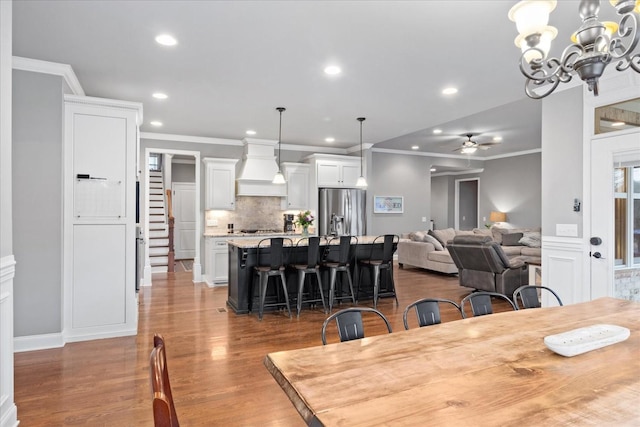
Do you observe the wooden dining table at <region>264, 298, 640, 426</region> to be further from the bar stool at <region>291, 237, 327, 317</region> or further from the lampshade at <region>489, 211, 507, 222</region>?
the lampshade at <region>489, 211, 507, 222</region>

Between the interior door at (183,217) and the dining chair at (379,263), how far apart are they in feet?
21.0

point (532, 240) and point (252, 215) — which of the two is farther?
point (532, 240)

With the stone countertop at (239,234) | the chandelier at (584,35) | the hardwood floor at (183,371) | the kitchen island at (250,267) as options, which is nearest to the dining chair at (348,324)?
the hardwood floor at (183,371)

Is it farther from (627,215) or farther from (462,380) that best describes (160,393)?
(627,215)

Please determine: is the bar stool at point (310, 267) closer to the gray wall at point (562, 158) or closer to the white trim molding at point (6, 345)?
the gray wall at point (562, 158)

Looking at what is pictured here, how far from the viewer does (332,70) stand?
379cm

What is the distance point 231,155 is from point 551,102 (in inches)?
213

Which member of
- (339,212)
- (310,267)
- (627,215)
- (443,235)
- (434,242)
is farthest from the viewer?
(443,235)

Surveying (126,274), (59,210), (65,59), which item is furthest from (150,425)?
(65,59)

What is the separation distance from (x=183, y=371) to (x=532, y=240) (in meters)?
7.47

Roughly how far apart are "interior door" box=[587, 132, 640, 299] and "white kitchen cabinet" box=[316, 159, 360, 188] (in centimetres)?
452

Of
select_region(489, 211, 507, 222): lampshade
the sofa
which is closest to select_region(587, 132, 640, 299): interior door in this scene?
the sofa

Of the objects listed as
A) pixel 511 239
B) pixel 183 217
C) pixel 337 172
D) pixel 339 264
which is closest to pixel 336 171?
pixel 337 172

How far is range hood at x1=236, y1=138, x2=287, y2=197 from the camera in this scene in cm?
712
